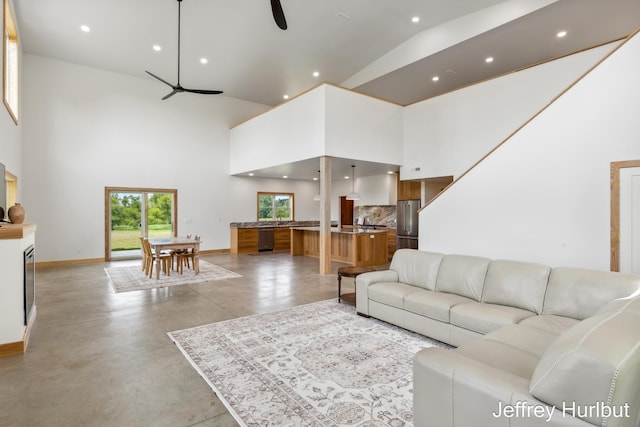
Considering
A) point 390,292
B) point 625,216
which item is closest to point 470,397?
point 390,292

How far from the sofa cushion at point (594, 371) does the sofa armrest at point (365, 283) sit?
8.98ft

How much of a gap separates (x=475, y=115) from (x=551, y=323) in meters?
5.07

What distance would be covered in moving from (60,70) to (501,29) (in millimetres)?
10334

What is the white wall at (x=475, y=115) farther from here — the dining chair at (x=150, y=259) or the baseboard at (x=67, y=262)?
the baseboard at (x=67, y=262)

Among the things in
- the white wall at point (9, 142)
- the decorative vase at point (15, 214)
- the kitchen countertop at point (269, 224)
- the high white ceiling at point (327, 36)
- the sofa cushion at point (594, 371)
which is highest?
the high white ceiling at point (327, 36)

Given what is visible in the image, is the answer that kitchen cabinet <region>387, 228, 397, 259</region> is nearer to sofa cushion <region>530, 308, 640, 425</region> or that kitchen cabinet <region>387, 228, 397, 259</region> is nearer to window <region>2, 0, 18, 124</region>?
sofa cushion <region>530, 308, 640, 425</region>

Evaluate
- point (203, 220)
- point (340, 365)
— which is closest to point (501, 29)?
point (340, 365)

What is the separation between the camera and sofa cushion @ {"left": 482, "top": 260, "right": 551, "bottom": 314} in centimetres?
317

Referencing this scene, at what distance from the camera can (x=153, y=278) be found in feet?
21.9

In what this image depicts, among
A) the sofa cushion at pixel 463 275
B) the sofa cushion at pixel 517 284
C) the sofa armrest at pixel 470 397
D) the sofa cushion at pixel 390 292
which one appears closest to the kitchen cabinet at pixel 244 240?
the sofa cushion at pixel 390 292

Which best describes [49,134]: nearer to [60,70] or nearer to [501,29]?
[60,70]

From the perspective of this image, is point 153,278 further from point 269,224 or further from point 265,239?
point 269,224

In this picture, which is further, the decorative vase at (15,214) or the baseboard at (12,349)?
the decorative vase at (15,214)

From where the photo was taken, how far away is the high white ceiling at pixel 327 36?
639 cm
